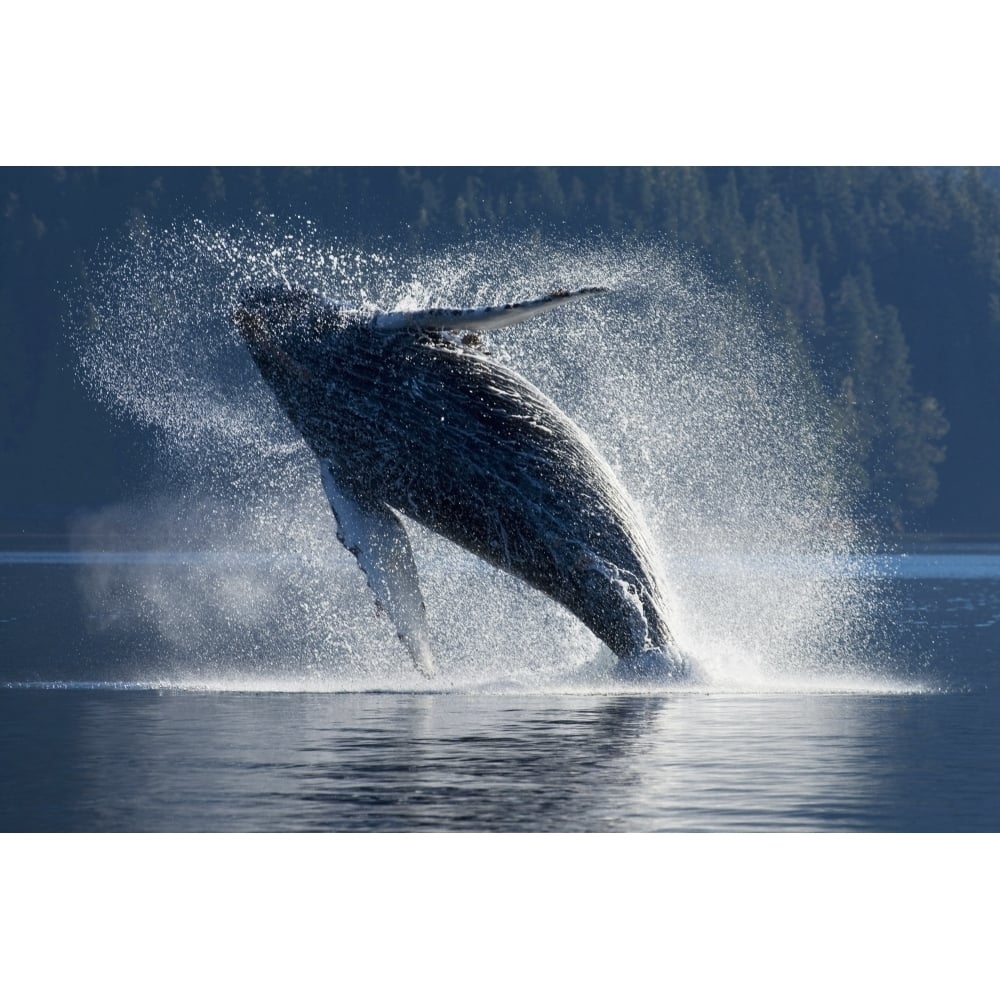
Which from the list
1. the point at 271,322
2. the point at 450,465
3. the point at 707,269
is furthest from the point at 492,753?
the point at 707,269

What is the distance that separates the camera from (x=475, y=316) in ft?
57.9

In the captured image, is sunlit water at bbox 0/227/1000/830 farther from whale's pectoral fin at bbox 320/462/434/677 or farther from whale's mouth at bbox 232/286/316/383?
whale's mouth at bbox 232/286/316/383

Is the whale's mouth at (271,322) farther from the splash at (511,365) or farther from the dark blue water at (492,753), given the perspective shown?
the splash at (511,365)

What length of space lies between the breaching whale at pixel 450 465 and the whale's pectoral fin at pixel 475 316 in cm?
5

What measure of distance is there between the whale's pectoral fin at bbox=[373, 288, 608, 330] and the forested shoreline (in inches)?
2728

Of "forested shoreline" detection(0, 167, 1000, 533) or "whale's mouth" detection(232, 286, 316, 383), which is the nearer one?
"whale's mouth" detection(232, 286, 316, 383)

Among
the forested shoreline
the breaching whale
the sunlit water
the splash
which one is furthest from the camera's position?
the forested shoreline

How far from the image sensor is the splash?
34812 mm

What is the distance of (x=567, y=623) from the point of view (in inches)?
889

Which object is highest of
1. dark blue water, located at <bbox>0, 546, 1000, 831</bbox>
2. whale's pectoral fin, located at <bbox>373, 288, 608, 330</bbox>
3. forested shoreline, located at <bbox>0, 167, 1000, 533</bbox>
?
forested shoreline, located at <bbox>0, 167, 1000, 533</bbox>

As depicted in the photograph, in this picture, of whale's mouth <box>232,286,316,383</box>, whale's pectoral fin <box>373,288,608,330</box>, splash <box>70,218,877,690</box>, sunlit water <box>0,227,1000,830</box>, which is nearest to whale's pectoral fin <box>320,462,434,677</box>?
sunlit water <box>0,227,1000,830</box>

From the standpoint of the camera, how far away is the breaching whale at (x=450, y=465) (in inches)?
739
